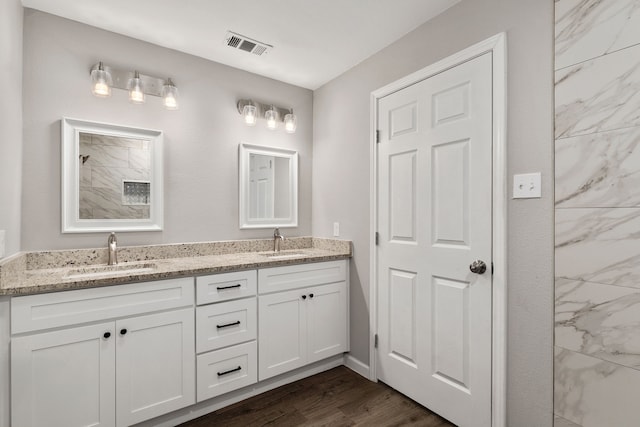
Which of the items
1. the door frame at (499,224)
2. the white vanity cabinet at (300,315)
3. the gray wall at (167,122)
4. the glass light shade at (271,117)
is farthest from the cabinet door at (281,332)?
the glass light shade at (271,117)

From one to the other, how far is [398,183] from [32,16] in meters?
2.48

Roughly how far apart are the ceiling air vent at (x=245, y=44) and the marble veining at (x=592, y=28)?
1.76m

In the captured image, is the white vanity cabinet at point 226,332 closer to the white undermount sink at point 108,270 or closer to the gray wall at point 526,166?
the white undermount sink at point 108,270

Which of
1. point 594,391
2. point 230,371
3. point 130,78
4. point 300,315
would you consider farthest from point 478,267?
point 130,78

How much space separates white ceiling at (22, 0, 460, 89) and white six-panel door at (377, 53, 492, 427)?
43cm

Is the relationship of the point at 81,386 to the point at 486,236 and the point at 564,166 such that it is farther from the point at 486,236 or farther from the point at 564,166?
→ the point at 564,166

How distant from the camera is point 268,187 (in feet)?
9.27

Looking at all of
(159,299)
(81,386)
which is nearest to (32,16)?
(159,299)

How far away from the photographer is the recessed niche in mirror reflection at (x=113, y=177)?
81.7 inches

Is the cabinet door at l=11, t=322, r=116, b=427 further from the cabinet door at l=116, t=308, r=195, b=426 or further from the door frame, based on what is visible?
the door frame

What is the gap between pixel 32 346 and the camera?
4.83 ft

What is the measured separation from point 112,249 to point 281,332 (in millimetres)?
1243

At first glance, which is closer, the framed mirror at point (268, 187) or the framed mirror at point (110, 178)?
the framed mirror at point (110, 178)

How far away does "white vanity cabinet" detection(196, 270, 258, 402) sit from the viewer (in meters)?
1.93
